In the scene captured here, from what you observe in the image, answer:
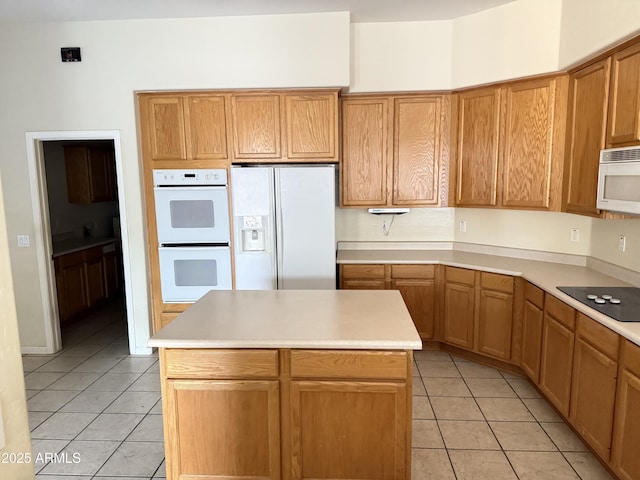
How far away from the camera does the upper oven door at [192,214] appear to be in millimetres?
3748

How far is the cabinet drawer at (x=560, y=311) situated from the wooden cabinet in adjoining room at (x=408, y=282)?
1128mm

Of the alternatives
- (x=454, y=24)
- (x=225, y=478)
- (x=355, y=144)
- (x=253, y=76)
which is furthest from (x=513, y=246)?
(x=225, y=478)

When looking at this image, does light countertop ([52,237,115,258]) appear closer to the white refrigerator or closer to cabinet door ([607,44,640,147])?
the white refrigerator

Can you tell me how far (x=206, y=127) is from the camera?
12.2 ft

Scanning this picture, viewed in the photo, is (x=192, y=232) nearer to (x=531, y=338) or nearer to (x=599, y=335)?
(x=531, y=338)

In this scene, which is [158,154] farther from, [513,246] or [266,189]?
[513,246]

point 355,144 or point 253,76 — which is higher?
point 253,76

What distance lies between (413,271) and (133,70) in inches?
118

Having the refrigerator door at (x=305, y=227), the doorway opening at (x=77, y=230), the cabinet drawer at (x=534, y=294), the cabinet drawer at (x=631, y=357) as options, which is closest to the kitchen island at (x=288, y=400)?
the cabinet drawer at (x=631, y=357)

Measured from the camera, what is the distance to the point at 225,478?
6.84ft

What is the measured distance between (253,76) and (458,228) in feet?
7.94

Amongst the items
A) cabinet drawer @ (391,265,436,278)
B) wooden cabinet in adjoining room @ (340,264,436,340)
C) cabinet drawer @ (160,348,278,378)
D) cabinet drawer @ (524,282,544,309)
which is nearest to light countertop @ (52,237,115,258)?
wooden cabinet in adjoining room @ (340,264,436,340)

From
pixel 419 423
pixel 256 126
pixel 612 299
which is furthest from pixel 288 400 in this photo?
pixel 256 126

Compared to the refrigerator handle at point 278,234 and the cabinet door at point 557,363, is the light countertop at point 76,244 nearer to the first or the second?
the refrigerator handle at point 278,234
